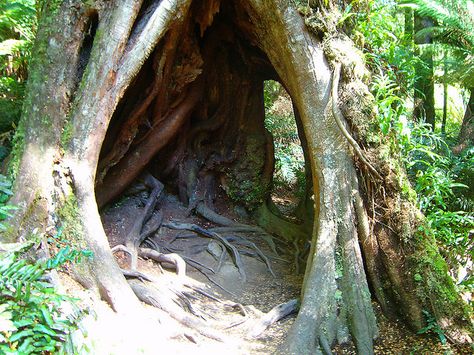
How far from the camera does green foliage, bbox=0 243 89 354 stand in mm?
2406

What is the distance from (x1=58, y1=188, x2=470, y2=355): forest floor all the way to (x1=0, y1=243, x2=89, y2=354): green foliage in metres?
0.14

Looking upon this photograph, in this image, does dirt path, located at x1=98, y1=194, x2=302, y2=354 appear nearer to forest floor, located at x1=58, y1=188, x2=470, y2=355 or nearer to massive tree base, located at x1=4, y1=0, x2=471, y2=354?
forest floor, located at x1=58, y1=188, x2=470, y2=355

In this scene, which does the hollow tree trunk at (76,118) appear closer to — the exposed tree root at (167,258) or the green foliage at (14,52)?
the exposed tree root at (167,258)

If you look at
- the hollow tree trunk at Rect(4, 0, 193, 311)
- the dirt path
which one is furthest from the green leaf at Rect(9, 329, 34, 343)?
the dirt path

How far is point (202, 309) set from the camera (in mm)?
4590

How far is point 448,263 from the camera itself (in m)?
4.49

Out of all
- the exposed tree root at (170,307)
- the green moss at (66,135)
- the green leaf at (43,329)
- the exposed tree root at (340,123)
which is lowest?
the green leaf at (43,329)

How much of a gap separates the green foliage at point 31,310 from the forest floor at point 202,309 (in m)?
0.14

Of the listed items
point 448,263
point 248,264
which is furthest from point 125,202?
point 448,263

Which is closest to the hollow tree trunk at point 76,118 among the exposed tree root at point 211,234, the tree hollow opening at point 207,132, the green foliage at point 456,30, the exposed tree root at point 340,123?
the tree hollow opening at point 207,132

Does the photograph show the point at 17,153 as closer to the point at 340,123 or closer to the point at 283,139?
the point at 340,123

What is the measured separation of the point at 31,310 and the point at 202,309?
2295 mm

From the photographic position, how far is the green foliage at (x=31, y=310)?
241 cm

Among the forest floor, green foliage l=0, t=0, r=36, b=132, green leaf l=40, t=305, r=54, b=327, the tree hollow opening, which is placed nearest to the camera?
green leaf l=40, t=305, r=54, b=327
